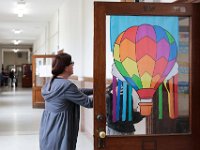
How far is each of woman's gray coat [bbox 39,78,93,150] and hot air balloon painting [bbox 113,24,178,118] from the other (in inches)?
18.5

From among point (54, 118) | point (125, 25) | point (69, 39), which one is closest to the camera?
point (125, 25)

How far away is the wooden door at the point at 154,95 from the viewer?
276 centimetres

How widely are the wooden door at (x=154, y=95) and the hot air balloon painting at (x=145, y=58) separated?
0.06 m

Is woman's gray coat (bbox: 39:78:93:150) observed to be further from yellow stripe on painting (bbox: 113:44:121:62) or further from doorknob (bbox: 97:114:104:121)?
yellow stripe on painting (bbox: 113:44:121:62)

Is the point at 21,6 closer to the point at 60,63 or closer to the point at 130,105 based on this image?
the point at 60,63

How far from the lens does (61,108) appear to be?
3.18 meters

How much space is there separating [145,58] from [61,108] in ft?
2.85

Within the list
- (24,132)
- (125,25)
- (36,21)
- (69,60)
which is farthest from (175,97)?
(36,21)

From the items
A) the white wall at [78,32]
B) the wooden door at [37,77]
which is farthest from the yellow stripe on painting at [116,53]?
the wooden door at [37,77]

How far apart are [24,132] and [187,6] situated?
5870 mm

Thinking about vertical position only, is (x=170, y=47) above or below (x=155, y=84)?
above

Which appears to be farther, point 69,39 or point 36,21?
point 36,21

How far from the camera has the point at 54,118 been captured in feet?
10.5

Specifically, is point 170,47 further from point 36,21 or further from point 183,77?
point 36,21
